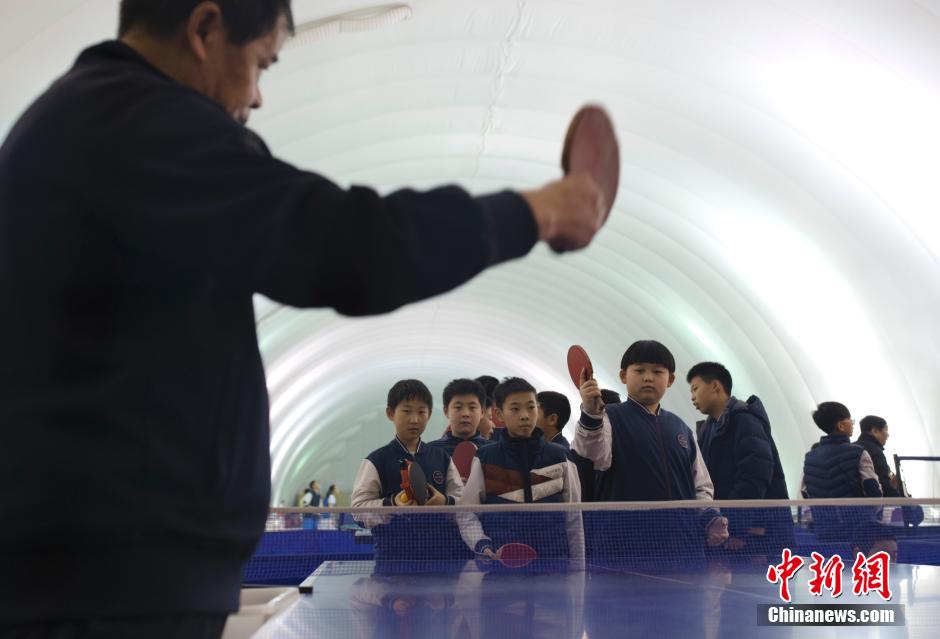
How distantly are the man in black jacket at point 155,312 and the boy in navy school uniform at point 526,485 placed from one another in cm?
473

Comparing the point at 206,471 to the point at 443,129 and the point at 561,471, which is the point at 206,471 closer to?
the point at 561,471

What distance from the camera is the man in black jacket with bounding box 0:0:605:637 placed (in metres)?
1.32

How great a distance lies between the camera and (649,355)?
685 cm

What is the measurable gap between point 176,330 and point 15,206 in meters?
0.34

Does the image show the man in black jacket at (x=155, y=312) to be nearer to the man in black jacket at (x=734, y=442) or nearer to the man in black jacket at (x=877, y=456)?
the man in black jacket at (x=734, y=442)

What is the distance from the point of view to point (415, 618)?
12.7 ft

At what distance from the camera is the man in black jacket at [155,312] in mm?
1323

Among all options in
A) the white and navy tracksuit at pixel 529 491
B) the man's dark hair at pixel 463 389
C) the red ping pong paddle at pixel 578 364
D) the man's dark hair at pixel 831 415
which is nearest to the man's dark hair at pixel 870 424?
the man's dark hair at pixel 831 415

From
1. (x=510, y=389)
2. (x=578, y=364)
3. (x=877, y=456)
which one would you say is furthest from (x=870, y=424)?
(x=578, y=364)

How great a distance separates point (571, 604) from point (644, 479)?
2524mm

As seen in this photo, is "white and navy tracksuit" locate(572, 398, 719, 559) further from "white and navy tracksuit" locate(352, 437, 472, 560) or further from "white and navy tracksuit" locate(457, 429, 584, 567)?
"white and navy tracksuit" locate(352, 437, 472, 560)

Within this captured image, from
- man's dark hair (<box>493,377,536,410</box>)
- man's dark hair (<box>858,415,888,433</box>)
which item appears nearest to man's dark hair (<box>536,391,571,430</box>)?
man's dark hair (<box>493,377,536,410</box>)

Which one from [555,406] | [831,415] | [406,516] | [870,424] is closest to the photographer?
[406,516]

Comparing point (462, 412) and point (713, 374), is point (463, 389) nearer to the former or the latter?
point (462, 412)
